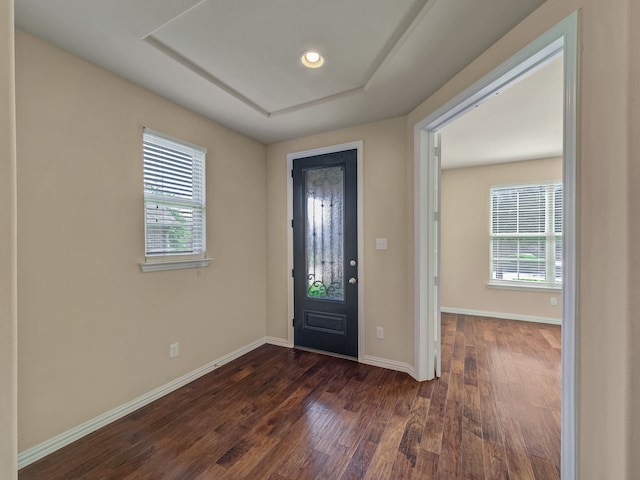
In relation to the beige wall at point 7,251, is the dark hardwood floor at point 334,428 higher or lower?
lower

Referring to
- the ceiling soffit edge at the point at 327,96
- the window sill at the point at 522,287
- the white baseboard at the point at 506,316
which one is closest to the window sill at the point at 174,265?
Answer: the ceiling soffit edge at the point at 327,96

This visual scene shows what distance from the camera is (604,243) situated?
1086mm

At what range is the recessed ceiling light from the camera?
1809 millimetres

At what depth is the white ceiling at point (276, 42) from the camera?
1.43m

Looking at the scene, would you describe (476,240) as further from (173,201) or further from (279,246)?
(173,201)

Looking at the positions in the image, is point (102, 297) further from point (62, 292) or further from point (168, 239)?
point (168, 239)

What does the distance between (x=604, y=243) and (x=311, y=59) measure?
188 centimetres

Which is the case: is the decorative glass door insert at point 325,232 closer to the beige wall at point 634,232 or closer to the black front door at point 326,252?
the black front door at point 326,252

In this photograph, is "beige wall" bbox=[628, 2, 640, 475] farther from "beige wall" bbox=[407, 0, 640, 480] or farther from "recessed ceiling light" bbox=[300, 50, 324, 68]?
"recessed ceiling light" bbox=[300, 50, 324, 68]

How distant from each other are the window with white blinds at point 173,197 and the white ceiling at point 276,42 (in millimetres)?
435

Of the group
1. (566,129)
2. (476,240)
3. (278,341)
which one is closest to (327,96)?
(566,129)

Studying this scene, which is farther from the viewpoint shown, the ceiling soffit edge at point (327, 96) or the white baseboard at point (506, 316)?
the white baseboard at point (506, 316)

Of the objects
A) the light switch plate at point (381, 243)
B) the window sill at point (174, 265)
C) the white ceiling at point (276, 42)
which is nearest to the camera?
the white ceiling at point (276, 42)

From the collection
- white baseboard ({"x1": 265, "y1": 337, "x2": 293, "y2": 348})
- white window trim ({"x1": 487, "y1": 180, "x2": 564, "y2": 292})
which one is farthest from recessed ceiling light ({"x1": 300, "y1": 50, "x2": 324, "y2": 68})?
white window trim ({"x1": 487, "y1": 180, "x2": 564, "y2": 292})
